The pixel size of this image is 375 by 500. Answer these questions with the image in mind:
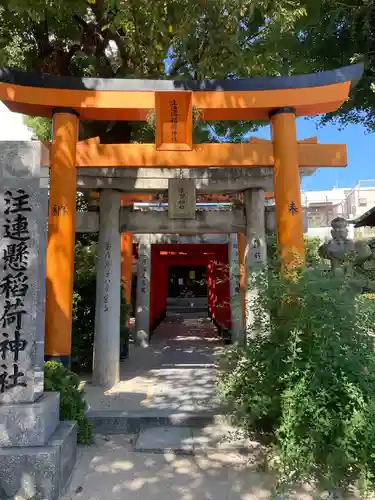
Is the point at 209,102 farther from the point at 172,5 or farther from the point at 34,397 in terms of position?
the point at 34,397

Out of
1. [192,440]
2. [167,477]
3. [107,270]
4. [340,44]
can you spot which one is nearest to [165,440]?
[192,440]

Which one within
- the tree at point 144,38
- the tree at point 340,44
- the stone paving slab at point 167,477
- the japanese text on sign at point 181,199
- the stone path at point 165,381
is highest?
the tree at point 340,44

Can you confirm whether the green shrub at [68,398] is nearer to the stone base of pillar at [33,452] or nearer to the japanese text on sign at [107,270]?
the stone base of pillar at [33,452]

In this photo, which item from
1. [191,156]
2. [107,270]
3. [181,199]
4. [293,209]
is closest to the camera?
[293,209]

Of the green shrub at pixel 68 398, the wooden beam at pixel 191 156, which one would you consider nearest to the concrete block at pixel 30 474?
the green shrub at pixel 68 398

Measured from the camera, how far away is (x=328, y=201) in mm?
37469

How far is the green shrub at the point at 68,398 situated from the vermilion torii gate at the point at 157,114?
1103 millimetres

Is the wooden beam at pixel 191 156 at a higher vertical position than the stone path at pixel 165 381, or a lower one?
higher

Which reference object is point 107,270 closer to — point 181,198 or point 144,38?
point 181,198

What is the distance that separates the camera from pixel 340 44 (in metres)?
8.77

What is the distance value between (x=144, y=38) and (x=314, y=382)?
534 centimetres

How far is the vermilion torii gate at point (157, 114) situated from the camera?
18.0 feet

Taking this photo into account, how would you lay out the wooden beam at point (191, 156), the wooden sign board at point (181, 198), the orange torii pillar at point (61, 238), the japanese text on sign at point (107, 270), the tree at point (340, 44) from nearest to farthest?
the orange torii pillar at point (61, 238)
the wooden beam at point (191, 156)
the japanese text on sign at point (107, 270)
the wooden sign board at point (181, 198)
the tree at point (340, 44)

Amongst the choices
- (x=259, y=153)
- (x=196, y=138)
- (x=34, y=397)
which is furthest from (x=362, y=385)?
(x=196, y=138)
